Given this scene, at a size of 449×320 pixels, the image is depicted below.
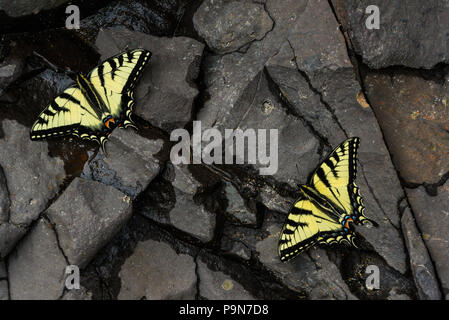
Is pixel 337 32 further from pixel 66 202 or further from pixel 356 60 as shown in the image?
pixel 66 202

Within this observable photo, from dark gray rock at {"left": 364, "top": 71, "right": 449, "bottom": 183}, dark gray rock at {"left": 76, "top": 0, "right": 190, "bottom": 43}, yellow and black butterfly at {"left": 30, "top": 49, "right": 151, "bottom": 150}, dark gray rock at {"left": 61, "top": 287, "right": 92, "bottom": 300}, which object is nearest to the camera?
dark gray rock at {"left": 61, "top": 287, "right": 92, "bottom": 300}

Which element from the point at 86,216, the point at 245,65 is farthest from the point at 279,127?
the point at 86,216

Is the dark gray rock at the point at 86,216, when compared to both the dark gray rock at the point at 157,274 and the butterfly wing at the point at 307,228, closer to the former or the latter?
the dark gray rock at the point at 157,274

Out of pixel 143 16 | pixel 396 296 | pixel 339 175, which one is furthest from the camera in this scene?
pixel 143 16

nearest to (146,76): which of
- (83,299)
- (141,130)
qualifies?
(141,130)

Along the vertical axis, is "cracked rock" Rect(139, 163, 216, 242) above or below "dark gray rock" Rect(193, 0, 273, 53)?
below

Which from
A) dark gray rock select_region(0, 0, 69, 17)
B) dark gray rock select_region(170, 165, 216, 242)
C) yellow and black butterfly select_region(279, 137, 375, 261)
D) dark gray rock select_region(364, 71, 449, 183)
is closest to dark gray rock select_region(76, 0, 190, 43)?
dark gray rock select_region(0, 0, 69, 17)

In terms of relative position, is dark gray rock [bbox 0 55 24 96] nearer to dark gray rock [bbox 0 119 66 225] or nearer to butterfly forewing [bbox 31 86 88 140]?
dark gray rock [bbox 0 119 66 225]

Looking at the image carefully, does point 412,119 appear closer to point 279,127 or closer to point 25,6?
point 279,127
